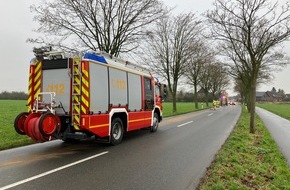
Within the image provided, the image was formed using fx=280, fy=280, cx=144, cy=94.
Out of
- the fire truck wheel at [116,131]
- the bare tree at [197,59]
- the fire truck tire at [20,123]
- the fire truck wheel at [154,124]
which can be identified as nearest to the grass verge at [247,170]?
the fire truck wheel at [116,131]

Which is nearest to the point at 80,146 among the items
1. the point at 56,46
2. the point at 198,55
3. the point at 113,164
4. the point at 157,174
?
the point at 113,164

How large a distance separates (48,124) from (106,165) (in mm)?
2266

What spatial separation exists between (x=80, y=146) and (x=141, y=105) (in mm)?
3498

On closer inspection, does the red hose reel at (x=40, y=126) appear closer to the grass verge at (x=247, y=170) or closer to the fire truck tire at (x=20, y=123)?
the fire truck tire at (x=20, y=123)

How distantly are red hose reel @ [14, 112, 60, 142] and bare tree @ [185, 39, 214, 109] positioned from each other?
26244mm

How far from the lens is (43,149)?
29.4ft

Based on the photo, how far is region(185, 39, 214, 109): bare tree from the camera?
35.4 m

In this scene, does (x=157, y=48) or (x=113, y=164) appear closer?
(x=113, y=164)

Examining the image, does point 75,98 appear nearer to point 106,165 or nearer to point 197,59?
point 106,165

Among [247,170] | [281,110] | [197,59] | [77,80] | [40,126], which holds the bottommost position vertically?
[247,170]

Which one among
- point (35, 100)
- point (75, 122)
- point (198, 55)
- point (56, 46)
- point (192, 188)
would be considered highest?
point (198, 55)

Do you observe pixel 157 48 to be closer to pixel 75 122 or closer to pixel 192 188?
pixel 75 122

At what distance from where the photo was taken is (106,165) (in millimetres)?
6906

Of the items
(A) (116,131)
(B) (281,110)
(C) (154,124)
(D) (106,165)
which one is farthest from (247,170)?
(B) (281,110)
